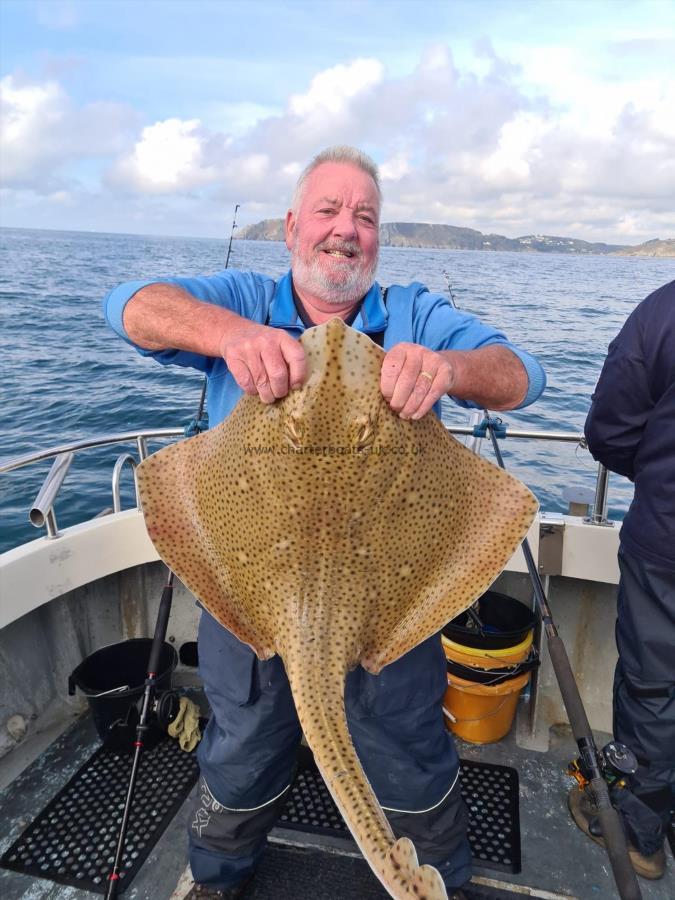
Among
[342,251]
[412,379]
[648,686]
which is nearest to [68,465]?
[342,251]

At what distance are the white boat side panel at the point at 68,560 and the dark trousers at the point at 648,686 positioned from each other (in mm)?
3000

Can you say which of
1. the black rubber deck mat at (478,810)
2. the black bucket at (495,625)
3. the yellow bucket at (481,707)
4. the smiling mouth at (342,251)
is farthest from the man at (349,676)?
the black bucket at (495,625)

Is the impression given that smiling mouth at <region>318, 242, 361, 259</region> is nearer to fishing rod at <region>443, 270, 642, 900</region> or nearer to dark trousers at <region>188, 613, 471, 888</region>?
fishing rod at <region>443, 270, 642, 900</region>

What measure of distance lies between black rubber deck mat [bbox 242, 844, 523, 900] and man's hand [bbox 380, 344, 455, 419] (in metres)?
2.74

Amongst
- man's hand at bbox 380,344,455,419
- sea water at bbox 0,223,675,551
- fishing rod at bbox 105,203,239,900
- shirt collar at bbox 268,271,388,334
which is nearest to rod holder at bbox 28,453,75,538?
fishing rod at bbox 105,203,239,900

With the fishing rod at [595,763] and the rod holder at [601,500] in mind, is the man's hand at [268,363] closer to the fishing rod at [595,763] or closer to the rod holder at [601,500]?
the fishing rod at [595,763]

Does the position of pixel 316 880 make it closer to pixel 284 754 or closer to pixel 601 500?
pixel 284 754

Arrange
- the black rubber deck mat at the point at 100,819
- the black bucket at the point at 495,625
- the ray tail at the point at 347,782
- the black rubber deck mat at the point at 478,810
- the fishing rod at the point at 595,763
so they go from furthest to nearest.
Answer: the black bucket at the point at 495,625 → the black rubber deck mat at the point at 478,810 → the black rubber deck mat at the point at 100,819 → the fishing rod at the point at 595,763 → the ray tail at the point at 347,782

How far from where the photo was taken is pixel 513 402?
2574mm

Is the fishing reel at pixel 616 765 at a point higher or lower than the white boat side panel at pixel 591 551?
lower

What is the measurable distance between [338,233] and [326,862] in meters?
3.36

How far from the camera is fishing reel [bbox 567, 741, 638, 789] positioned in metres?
3.16

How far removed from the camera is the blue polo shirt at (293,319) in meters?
2.67

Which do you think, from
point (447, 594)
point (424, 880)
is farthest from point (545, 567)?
point (424, 880)
